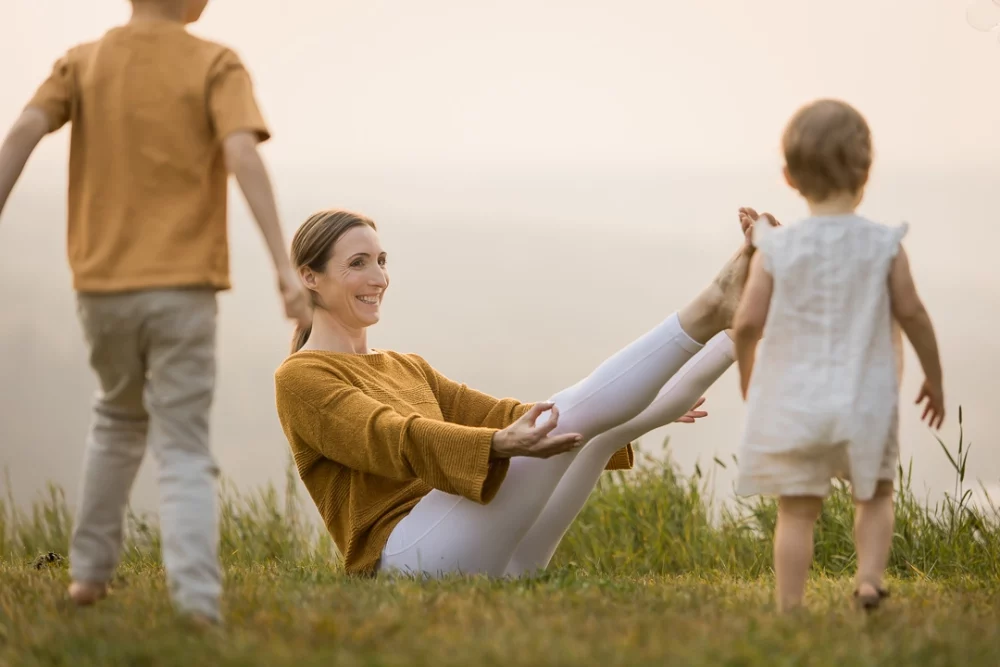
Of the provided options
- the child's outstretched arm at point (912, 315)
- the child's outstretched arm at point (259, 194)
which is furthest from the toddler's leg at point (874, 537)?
the child's outstretched arm at point (259, 194)

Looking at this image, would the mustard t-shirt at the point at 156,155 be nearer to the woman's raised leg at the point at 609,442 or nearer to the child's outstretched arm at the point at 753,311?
the child's outstretched arm at the point at 753,311

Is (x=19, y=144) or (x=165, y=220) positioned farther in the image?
(x=19, y=144)

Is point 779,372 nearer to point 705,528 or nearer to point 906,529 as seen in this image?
point 906,529

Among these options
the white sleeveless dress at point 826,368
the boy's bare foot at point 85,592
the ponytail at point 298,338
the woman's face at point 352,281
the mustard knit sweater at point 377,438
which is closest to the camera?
the white sleeveless dress at point 826,368

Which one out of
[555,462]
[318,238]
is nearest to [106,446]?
[318,238]

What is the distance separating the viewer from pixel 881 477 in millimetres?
2938

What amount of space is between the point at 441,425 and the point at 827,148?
4.63 ft

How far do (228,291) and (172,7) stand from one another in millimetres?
770

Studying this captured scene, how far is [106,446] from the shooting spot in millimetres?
2889

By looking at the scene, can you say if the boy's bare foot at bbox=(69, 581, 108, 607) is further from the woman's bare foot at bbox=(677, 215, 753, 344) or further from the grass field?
the woman's bare foot at bbox=(677, 215, 753, 344)

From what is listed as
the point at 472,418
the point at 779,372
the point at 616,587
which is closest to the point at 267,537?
the point at 472,418

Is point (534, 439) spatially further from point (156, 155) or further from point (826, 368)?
point (156, 155)

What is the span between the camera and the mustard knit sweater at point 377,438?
3.39 m

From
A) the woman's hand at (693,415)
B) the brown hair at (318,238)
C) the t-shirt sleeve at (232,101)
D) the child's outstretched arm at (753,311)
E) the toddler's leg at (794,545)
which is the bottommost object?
the toddler's leg at (794,545)
